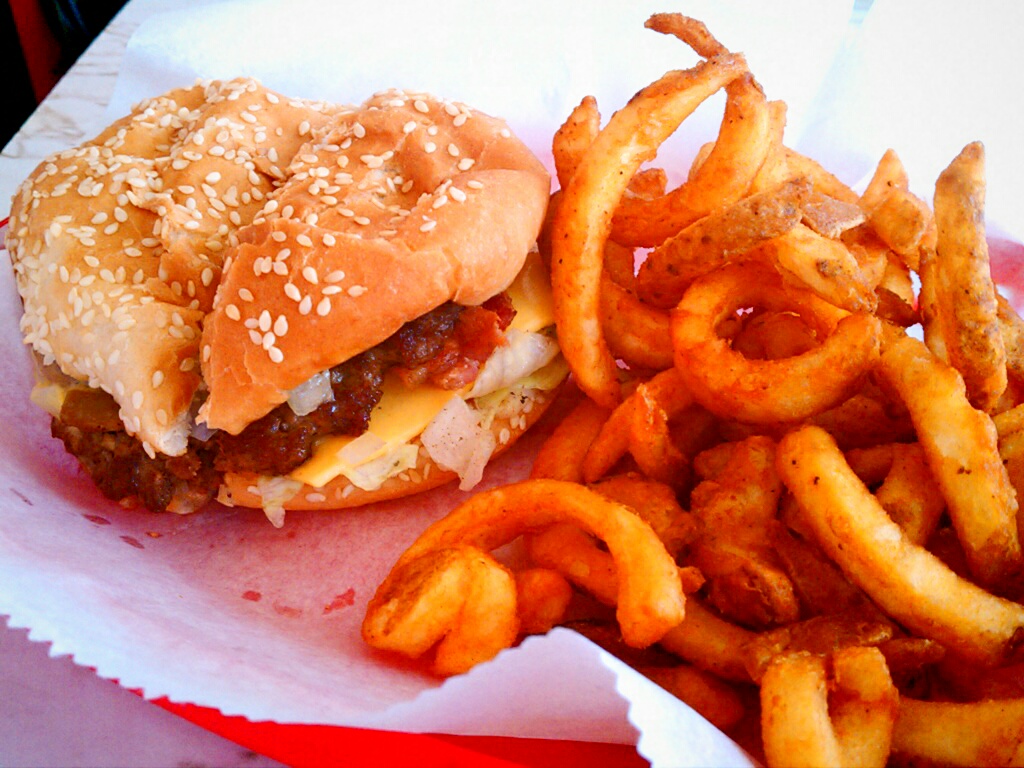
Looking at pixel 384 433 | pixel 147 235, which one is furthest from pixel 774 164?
pixel 147 235

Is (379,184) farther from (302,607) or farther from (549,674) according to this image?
(549,674)

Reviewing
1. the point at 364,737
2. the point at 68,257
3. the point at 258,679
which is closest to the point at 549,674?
the point at 364,737

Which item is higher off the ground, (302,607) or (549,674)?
(549,674)

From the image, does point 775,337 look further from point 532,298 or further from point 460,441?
point 460,441

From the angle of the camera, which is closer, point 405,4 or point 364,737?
point 364,737

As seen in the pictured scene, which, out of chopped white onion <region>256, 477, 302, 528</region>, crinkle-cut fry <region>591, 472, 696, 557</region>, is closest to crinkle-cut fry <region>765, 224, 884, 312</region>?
crinkle-cut fry <region>591, 472, 696, 557</region>

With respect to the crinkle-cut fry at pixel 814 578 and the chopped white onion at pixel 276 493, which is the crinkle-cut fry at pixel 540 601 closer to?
the crinkle-cut fry at pixel 814 578

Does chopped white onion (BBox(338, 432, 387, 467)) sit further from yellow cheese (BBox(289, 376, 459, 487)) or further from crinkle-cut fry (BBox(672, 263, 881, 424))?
crinkle-cut fry (BBox(672, 263, 881, 424))
